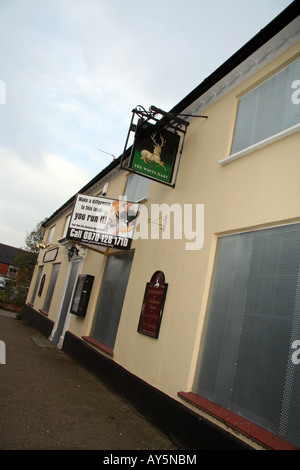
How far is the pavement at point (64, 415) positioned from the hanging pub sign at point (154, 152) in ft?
13.8

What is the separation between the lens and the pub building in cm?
371

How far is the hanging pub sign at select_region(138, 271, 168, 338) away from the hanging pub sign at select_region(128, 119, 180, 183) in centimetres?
196

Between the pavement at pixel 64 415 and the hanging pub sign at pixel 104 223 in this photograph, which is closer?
the pavement at pixel 64 415

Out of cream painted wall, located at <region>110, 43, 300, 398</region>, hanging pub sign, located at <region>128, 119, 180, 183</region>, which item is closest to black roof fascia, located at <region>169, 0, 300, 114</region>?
cream painted wall, located at <region>110, 43, 300, 398</region>

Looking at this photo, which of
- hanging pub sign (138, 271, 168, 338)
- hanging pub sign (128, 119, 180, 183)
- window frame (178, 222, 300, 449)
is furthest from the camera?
hanging pub sign (128, 119, 180, 183)

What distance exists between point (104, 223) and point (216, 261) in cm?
358

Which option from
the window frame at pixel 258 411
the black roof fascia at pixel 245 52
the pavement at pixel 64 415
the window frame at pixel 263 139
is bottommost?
the pavement at pixel 64 415

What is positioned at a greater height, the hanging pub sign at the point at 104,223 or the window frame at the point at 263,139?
the window frame at the point at 263,139

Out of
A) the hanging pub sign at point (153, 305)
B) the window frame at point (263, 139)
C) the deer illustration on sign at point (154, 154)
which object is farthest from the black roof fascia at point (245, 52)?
the hanging pub sign at point (153, 305)

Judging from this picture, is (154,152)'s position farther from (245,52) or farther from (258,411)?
(258,411)

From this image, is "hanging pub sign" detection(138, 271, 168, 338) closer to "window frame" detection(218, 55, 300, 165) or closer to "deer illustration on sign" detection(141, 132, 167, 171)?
"deer illustration on sign" detection(141, 132, 167, 171)

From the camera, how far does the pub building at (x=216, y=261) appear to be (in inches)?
146

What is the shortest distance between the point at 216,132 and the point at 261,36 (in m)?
1.55

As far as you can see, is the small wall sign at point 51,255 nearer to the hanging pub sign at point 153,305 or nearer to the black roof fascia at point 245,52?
the hanging pub sign at point 153,305
